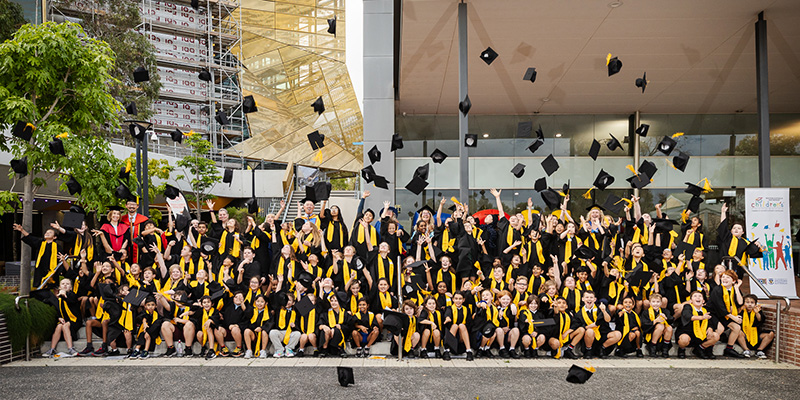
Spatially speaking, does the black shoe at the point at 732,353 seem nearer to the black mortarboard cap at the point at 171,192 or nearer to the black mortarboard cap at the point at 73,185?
the black mortarboard cap at the point at 171,192

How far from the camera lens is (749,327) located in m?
6.57

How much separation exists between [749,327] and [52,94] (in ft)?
33.4

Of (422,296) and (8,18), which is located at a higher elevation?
(8,18)

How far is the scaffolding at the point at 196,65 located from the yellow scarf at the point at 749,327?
2670cm

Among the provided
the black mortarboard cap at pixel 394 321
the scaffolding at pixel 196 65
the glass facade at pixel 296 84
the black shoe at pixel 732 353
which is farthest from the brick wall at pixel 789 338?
the scaffolding at pixel 196 65

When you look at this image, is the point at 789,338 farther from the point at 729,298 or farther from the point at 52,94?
the point at 52,94

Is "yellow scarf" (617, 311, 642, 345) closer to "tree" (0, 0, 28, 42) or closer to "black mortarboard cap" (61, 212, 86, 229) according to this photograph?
"black mortarboard cap" (61, 212, 86, 229)

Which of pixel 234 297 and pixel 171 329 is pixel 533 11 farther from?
pixel 171 329

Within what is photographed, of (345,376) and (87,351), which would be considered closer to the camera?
(345,376)

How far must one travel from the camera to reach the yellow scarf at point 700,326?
6531 mm

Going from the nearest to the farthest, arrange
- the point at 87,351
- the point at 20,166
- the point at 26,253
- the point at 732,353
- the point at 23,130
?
the point at 732,353 < the point at 87,351 < the point at 23,130 < the point at 20,166 < the point at 26,253

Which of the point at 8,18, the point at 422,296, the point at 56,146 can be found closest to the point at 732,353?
the point at 422,296

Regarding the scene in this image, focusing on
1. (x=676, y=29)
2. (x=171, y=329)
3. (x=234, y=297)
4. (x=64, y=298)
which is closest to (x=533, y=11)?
(x=676, y=29)

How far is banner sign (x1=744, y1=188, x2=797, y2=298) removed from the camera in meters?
7.43
